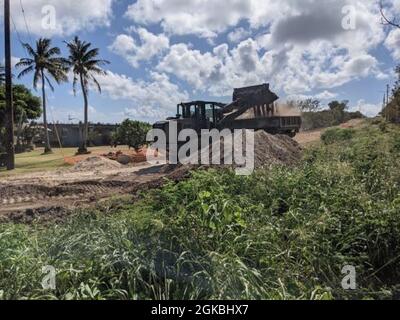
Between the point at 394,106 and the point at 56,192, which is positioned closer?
the point at 56,192

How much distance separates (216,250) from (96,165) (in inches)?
627

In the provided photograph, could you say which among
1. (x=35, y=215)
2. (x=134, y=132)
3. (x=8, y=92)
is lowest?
(x=35, y=215)

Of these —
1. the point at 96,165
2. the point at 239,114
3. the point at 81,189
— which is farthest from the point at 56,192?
the point at 239,114

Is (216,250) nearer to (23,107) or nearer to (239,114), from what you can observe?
(239,114)

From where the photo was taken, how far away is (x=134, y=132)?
91.2 ft

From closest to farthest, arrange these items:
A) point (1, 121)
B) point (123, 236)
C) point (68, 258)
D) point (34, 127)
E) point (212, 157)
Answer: point (68, 258) < point (123, 236) < point (212, 157) < point (1, 121) < point (34, 127)

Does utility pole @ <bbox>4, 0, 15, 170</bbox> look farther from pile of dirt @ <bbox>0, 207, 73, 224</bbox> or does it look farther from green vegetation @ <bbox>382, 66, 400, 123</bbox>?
green vegetation @ <bbox>382, 66, 400, 123</bbox>

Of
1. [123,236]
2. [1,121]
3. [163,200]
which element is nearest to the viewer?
[123,236]

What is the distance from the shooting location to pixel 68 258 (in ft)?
13.9

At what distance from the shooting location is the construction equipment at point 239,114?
18.6 metres
